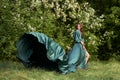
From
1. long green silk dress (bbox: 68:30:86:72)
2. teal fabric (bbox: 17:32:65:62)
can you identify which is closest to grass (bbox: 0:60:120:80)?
long green silk dress (bbox: 68:30:86:72)

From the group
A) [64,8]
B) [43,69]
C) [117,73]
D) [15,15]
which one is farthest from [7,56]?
[117,73]

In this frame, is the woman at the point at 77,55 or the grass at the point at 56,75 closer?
the grass at the point at 56,75

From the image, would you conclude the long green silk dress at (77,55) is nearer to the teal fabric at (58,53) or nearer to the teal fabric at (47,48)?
the teal fabric at (58,53)

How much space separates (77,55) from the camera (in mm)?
14344

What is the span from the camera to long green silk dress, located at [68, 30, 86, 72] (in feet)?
46.4

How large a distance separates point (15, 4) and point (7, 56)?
220 cm

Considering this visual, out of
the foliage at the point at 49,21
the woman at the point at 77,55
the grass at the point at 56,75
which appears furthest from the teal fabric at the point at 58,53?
the foliage at the point at 49,21

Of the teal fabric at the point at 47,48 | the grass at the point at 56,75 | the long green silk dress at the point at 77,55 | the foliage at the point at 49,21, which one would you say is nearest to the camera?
the grass at the point at 56,75

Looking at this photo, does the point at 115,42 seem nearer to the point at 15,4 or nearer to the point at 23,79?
the point at 15,4

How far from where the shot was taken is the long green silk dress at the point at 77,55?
14.1 m

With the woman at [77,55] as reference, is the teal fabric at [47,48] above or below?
above

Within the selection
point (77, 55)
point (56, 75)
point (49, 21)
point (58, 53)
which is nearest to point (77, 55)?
point (77, 55)

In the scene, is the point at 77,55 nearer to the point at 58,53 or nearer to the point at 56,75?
the point at 58,53

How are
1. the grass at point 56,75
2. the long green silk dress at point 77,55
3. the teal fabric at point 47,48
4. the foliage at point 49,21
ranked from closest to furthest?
the grass at point 56,75 < the teal fabric at point 47,48 < the long green silk dress at point 77,55 < the foliage at point 49,21
